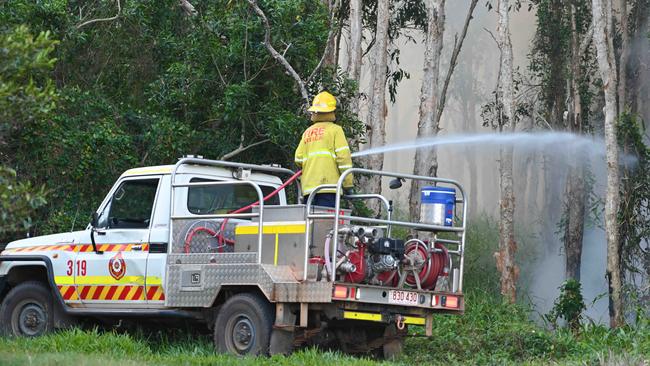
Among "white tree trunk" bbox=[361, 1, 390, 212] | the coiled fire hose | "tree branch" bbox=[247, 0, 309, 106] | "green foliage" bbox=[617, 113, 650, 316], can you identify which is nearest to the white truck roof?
the coiled fire hose

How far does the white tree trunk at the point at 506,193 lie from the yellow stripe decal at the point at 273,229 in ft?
31.9

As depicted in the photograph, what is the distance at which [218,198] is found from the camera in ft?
41.5

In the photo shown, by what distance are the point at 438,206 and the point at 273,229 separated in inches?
66.5

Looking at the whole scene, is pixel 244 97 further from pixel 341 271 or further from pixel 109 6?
pixel 341 271

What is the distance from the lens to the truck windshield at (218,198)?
40.9 ft

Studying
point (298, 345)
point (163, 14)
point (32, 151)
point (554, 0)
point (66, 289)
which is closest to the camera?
point (298, 345)

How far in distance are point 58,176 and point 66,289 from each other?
4.18 metres

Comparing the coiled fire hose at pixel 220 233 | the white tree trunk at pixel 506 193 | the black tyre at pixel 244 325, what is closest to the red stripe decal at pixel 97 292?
the coiled fire hose at pixel 220 233

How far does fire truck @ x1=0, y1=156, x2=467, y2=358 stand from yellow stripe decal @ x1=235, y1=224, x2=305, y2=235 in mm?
12

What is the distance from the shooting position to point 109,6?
19297 mm

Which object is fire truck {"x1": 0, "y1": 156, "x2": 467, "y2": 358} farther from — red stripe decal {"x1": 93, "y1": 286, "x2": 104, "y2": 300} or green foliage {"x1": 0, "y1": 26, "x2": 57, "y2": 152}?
green foliage {"x1": 0, "y1": 26, "x2": 57, "y2": 152}

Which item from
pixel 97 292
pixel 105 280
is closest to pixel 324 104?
pixel 105 280

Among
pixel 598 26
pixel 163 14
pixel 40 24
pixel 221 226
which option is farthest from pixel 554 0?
→ pixel 221 226

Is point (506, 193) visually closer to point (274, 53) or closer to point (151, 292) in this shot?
point (274, 53)
